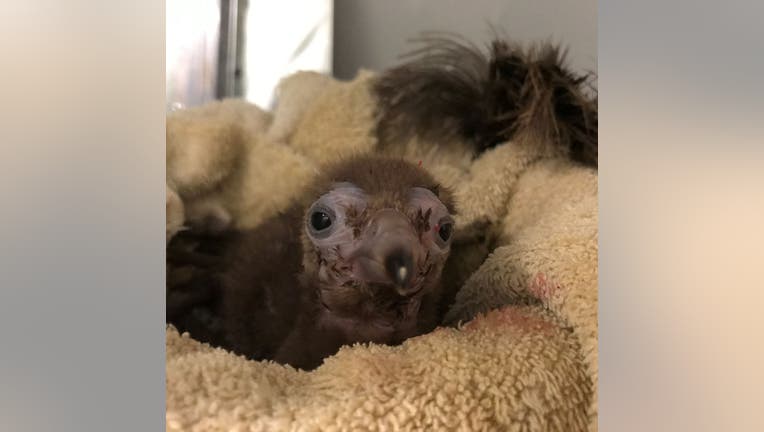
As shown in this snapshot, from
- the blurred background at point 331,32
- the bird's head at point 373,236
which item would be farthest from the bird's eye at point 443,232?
the blurred background at point 331,32

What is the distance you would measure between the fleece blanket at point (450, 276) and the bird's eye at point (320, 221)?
0.13 metres

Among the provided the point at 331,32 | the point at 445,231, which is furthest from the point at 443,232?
the point at 331,32

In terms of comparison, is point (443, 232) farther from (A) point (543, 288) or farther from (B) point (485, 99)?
(B) point (485, 99)

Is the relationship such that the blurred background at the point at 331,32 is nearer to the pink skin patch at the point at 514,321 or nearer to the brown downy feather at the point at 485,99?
the brown downy feather at the point at 485,99

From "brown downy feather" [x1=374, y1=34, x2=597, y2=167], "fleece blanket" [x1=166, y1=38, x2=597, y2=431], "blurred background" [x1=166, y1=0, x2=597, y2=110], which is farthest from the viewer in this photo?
"brown downy feather" [x1=374, y1=34, x2=597, y2=167]

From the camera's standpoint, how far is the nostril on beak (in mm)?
499

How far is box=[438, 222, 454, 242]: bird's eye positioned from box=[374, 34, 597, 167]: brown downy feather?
0.18 meters

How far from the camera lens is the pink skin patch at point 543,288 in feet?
1.82

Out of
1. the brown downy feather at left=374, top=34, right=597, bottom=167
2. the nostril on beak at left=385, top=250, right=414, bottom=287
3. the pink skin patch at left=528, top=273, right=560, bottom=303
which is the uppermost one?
the brown downy feather at left=374, top=34, right=597, bottom=167

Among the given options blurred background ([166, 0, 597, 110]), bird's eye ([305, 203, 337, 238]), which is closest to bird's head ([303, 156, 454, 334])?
bird's eye ([305, 203, 337, 238])

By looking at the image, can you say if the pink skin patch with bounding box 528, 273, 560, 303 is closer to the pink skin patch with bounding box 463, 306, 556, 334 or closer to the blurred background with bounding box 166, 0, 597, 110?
the pink skin patch with bounding box 463, 306, 556, 334

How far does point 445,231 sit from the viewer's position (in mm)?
601

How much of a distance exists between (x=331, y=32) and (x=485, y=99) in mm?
245
